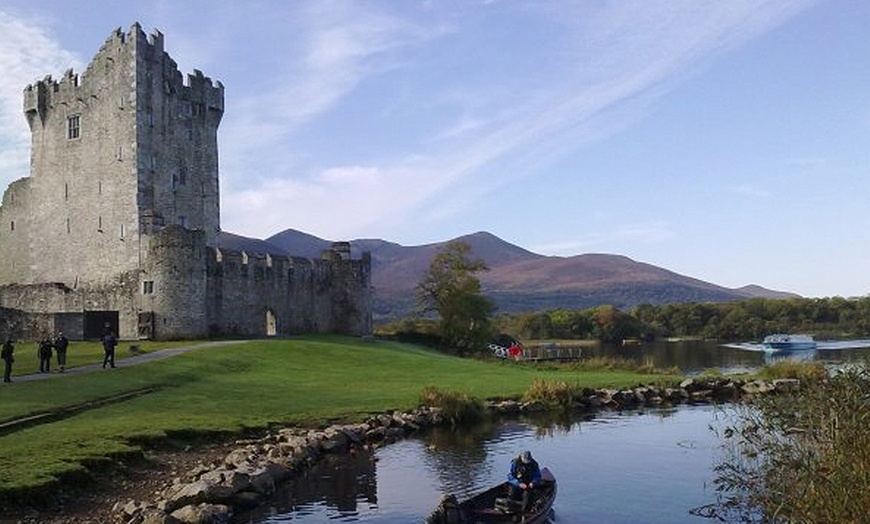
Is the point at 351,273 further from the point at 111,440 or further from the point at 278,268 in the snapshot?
the point at 111,440

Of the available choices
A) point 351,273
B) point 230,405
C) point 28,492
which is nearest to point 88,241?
point 351,273

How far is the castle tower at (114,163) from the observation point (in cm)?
6688

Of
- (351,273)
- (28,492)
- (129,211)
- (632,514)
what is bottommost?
(632,514)

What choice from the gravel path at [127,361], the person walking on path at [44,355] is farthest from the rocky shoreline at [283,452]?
the person walking on path at [44,355]

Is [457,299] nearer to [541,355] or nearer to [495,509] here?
[541,355]

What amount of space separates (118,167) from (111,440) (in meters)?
46.8

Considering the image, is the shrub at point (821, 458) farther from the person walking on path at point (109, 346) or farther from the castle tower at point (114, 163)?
the castle tower at point (114, 163)

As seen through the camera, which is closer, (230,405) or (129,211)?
(230,405)

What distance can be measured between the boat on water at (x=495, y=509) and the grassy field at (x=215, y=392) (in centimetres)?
963

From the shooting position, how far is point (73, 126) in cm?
7044

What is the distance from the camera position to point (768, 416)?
738 inches

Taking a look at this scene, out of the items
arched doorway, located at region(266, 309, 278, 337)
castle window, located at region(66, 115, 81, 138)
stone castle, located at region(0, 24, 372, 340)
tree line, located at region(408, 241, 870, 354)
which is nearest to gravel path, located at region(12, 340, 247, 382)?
stone castle, located at region(0, 24, 372, 340)

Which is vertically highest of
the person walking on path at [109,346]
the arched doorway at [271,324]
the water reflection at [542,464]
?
the arched doorway at [271,324]

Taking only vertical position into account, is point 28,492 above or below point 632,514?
above
